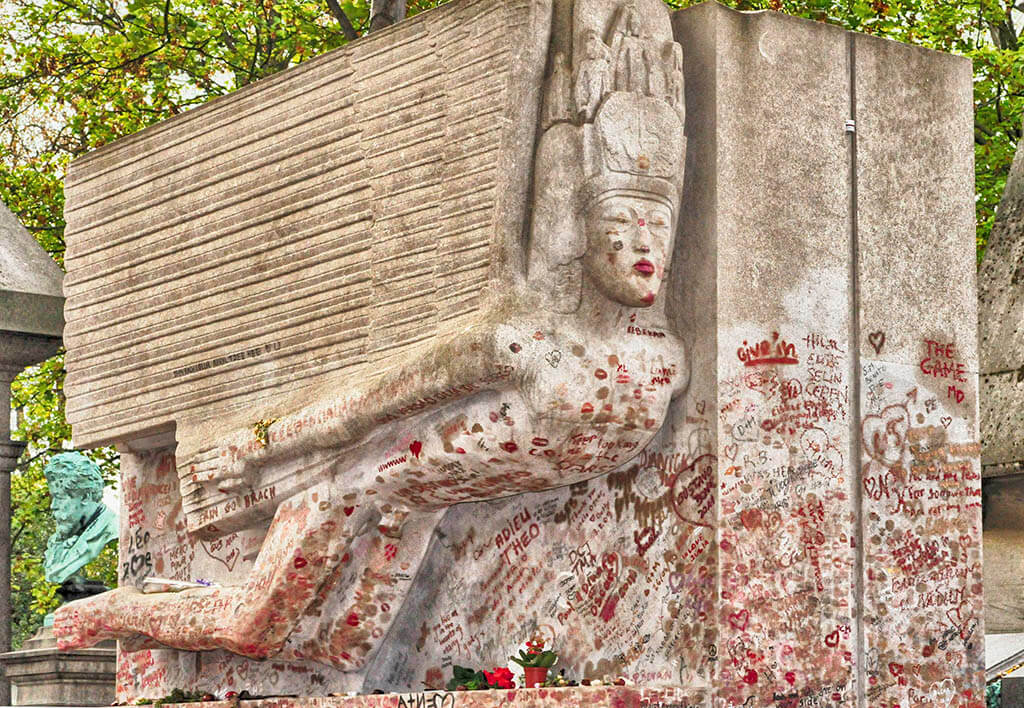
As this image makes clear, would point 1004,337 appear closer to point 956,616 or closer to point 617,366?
point 956,616

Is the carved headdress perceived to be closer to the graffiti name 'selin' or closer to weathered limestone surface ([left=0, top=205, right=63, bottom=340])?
the graffiti name 'selin'

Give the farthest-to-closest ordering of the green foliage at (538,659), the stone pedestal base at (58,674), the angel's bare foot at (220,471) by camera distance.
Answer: the stone pedestal base at (58,674) < the angel's bare foot at (220,471) < the green foliage at (538,659)

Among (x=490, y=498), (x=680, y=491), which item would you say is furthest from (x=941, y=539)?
(x=490, y=498)

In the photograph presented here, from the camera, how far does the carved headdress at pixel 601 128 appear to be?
890 cm

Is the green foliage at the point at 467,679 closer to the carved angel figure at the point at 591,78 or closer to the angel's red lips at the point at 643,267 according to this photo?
the angel's red lips at the point at 643,267

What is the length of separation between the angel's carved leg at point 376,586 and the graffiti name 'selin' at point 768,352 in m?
1.84

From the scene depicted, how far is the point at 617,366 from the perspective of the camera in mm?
8875

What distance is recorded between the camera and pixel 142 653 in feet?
→ 39.9

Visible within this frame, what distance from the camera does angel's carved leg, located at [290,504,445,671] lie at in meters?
9.94

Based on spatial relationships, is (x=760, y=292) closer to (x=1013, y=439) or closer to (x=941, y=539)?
(x=941, y=539)

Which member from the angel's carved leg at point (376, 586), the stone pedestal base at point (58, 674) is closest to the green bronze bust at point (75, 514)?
the stone pedestal base at point (58, 674)

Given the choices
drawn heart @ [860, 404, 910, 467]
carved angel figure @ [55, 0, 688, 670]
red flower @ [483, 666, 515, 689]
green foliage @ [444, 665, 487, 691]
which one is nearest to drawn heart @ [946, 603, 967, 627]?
drawn heart @ [860, 404, 910, 467]

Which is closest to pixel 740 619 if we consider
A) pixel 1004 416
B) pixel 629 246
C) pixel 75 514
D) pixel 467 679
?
pixel 467 679

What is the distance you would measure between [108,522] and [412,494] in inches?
251
